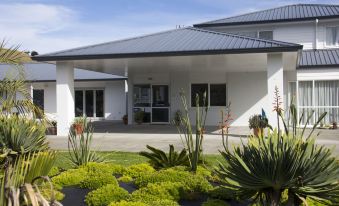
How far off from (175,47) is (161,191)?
1234cm

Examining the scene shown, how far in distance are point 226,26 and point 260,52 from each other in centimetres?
1176

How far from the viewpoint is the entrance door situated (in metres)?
27.4

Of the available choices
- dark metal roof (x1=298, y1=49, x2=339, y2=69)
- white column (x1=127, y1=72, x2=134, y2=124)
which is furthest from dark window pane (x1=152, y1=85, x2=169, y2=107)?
dark metal roof (x1=298, y1=49, x2=339, y2=69)

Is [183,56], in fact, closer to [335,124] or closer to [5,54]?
[5,54]

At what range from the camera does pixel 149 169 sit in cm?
790

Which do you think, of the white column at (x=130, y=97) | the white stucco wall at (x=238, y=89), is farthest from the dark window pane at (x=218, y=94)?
the white column at (x=130, y=97)

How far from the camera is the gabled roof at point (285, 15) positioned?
26355mm


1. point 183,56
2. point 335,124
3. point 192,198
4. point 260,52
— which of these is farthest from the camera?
point 335,124

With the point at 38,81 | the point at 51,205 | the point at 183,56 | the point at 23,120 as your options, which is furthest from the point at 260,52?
the point at 38,81

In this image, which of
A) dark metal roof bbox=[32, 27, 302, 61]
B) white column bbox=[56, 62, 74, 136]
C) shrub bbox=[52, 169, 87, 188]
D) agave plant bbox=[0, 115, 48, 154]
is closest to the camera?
shrub bbox=[52, 169, 87, 188]

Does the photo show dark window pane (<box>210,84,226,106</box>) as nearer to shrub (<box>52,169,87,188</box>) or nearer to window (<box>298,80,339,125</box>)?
window (<box>298,80,339,125</box>)

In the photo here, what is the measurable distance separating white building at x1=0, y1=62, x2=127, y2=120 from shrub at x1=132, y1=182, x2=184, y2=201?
25635 millimetres

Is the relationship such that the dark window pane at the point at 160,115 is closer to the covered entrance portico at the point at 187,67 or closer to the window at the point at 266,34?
the covered entrance portico at the point at 187,67

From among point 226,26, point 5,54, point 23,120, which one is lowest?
point 23,120
